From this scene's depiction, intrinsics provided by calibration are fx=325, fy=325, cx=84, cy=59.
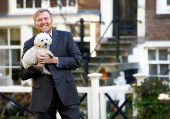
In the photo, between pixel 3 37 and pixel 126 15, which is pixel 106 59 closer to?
pixel 126 15

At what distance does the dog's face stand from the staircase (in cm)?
581

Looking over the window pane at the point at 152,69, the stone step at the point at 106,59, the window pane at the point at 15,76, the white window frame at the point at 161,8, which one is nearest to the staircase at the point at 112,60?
the stone step at the point at 106,59

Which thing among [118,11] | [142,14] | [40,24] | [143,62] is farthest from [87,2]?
[40,24]

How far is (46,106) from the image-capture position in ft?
10.3

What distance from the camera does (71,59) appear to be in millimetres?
3213

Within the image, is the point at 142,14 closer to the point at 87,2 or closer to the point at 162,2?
the point at 162,2

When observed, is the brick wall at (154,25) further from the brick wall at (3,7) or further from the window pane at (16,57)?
the brick wall at (3,7)

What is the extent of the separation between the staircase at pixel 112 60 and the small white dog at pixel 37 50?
18.8 feet

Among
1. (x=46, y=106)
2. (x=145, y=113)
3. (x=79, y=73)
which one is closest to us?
(x=46, y=106)

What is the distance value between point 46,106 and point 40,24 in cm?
80

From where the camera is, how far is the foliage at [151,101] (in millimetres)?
4758

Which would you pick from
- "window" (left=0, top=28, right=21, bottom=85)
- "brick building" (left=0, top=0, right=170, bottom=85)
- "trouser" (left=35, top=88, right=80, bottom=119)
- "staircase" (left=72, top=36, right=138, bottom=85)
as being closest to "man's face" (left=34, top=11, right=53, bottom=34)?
"trouser" (left=35, top=88, right=80, bottom=119)

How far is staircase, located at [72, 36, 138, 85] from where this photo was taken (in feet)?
29.5

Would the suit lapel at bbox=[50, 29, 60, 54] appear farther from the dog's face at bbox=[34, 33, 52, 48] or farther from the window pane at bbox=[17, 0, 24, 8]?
the window pane at bbox=[17, 0, 24, 8]
